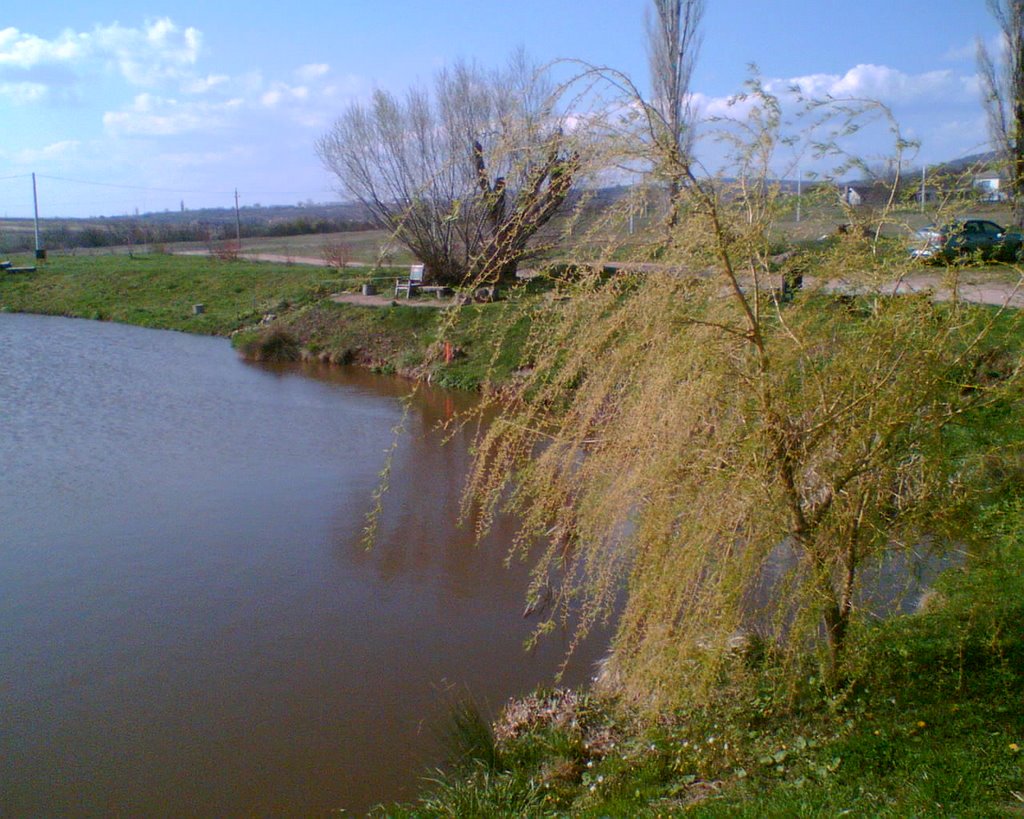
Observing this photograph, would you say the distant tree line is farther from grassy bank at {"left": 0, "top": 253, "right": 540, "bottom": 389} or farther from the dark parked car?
the dark parked car

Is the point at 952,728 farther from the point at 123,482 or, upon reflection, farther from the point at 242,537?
the point at 123,482

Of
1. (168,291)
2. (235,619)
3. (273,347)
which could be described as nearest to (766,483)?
(235,619)

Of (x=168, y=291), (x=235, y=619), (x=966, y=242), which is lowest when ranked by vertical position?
(x=235, y=619)

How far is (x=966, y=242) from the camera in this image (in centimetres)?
436

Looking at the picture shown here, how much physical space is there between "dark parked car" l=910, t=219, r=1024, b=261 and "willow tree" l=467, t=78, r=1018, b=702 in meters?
0.23

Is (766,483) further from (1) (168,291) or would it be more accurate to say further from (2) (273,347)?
(1) (168,291)

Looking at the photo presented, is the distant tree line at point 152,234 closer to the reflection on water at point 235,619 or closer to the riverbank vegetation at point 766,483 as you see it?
the reflection on water at point 235,619

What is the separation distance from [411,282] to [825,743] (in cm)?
2024

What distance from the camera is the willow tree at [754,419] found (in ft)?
12.4

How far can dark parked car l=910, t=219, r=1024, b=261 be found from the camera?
4121 mm

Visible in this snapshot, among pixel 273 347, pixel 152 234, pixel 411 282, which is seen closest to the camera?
pixel 273 347

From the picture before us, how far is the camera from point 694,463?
12.9 feet

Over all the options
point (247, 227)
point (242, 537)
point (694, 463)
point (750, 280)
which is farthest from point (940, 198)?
point (247, 227)

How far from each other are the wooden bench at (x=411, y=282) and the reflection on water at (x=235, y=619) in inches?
383
